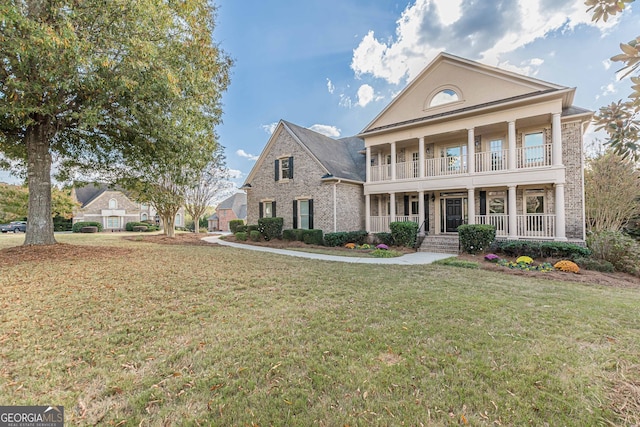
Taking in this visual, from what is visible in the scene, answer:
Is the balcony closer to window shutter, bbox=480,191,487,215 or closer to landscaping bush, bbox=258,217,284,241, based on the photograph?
window shutter, bbox=480,191,487,215

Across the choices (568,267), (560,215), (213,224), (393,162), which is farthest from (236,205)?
(568,267)

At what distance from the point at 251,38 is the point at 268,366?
607 inches

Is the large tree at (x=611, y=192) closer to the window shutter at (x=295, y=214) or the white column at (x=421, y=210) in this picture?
the white column at (x=421, y=210)

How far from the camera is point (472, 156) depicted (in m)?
12.6

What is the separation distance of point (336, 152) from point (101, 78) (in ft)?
42.8

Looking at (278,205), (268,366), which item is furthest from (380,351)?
(278,205)

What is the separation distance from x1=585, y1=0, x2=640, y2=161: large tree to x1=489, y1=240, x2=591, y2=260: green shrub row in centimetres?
955

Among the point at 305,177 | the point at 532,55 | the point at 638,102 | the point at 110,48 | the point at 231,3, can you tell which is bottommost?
the point at 638,102

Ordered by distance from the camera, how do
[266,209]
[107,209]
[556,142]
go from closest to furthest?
[556,142] < [266,209] < [107,209]

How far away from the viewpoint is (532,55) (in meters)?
11.8

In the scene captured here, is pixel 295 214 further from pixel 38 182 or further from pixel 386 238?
pixel 38 182

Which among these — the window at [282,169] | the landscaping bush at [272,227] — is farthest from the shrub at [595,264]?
the window at [282,169]

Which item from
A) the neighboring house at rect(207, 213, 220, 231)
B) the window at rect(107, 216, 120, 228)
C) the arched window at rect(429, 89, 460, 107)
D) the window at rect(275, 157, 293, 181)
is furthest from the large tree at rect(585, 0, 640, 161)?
the window at rect(107, 216, 120, 228)

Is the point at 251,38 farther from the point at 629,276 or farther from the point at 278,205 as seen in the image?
the point at 629,276
